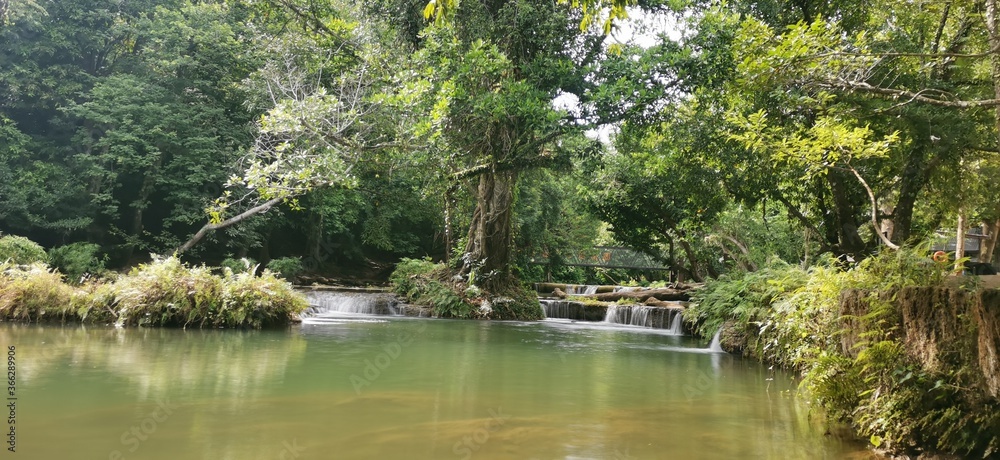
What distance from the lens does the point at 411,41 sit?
53.0ft

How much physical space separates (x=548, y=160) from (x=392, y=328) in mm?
5928

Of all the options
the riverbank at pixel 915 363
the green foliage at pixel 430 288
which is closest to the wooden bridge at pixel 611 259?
the green foliage at pixel 430 288

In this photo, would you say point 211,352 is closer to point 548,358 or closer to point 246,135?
point 548,358

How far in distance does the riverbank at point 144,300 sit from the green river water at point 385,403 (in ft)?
4.93

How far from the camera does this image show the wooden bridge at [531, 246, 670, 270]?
92.8ft

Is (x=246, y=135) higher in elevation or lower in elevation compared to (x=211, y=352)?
higher

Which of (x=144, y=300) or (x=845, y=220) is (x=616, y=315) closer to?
(x=845, y=220)

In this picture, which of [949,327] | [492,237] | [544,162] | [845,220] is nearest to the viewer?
[949,327]

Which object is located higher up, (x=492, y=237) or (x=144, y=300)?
(x=492, y=237)

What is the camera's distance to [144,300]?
11039mm

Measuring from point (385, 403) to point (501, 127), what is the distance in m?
10.9

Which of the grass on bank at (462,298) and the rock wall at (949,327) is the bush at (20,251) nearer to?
the grass on bank at (462,298)

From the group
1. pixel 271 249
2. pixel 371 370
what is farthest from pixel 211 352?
pixel 271 249

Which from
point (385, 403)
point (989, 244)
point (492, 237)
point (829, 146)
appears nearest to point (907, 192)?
point (829, 146)
